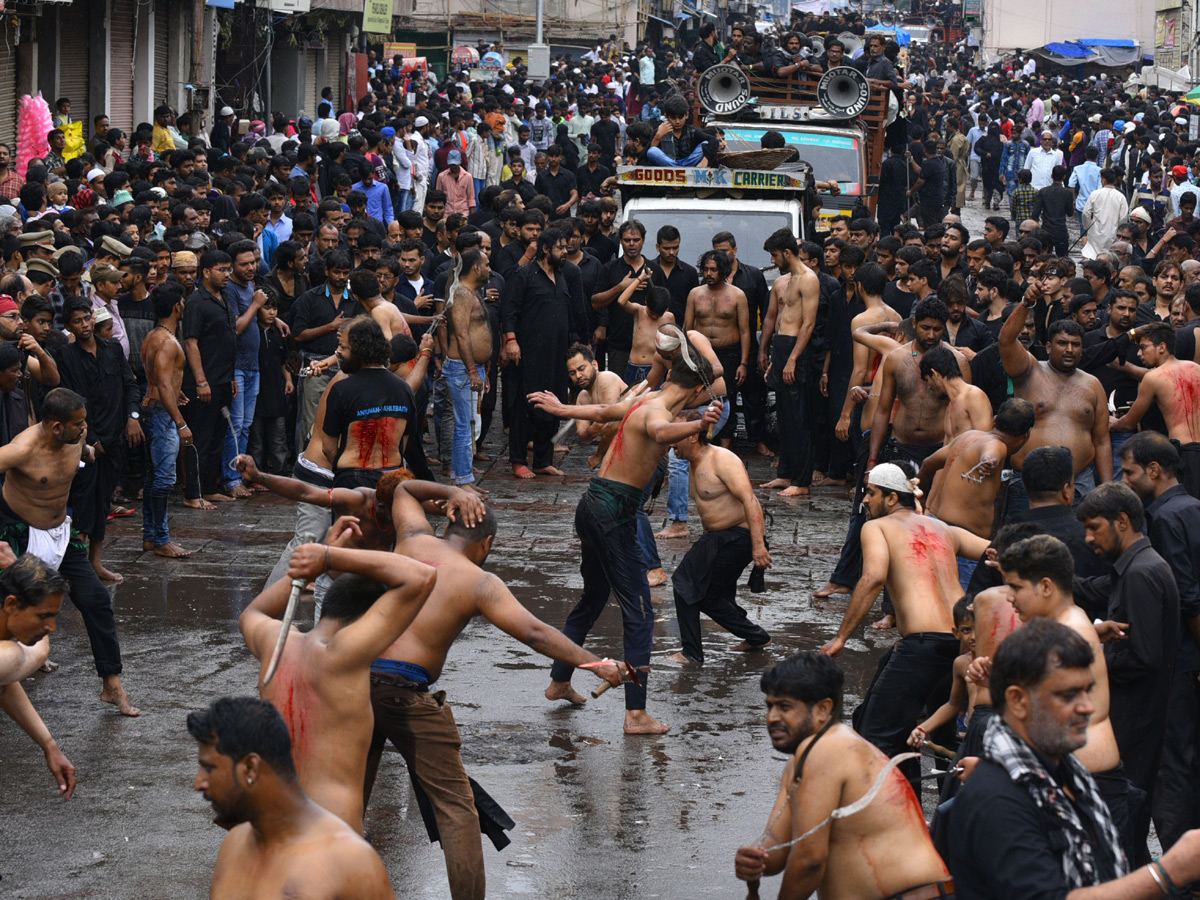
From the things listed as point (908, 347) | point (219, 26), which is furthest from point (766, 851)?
point (219, 26)

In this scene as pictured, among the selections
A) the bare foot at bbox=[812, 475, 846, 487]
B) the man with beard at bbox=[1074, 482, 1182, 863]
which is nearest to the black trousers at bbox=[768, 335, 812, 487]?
the bare foot at bbox=[812, 475, 846, 487]

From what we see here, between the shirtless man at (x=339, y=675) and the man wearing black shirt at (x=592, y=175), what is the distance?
1699 cm

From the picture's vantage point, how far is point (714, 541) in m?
8.28

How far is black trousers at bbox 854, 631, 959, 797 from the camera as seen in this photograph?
246 inches

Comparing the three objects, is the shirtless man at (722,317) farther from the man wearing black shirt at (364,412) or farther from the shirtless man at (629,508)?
the man wearing black shirt at (364,412)

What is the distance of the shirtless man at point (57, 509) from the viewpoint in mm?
7230

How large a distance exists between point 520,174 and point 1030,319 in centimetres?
815

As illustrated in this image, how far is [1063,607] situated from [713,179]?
30.8ft

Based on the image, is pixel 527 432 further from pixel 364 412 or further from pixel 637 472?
pixel 637 472

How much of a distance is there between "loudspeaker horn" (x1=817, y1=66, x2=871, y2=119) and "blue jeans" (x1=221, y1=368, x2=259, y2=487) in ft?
30.8

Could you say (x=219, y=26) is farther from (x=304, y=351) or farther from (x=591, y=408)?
(x=591, y=408)

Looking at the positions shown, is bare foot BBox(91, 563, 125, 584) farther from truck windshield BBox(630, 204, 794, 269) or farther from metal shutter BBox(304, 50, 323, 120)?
metal shutter BBox(304, 50, 323, 120)

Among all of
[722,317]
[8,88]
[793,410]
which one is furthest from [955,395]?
[8,88]

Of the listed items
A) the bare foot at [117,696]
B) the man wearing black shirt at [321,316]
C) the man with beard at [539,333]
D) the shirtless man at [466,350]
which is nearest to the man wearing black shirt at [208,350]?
the man wearing black shirt at [321,316]
